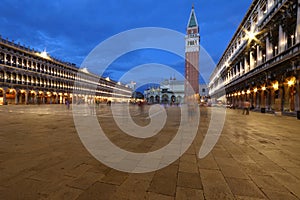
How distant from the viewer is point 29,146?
4.93 metres

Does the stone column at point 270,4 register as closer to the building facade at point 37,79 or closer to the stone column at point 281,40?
the stone column at point 281,40

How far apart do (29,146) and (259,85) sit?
2761cm

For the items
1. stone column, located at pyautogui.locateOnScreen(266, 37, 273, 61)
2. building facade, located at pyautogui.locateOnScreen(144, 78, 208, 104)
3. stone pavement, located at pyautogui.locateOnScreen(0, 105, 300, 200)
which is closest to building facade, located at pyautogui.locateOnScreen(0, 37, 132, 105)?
building facade, located at pyautogui.locateOnScreen(144, 78, 208, 104)

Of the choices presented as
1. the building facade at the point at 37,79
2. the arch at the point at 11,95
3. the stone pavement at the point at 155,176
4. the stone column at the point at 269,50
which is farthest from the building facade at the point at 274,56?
the building facade at the point at 37,79

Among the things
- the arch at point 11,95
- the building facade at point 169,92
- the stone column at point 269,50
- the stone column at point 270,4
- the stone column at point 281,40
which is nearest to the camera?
the stone column at point 281,40

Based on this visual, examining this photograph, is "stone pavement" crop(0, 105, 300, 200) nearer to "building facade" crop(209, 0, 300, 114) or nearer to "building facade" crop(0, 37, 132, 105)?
"building facade" crop(209, 0, 300, 114)

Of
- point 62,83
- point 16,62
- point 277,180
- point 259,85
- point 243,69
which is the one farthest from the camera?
point 62,83

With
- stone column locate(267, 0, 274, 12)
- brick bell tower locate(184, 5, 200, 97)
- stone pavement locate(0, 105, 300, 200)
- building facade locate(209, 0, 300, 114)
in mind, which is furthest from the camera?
brick bell tower locate(184, 5, 200, 97)

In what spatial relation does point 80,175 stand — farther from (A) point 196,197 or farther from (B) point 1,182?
(A) point 196,197

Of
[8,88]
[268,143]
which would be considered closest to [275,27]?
[268,143]

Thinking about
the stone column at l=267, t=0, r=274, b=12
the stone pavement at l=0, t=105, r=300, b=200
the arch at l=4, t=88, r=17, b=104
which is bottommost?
the stone pavement at l=0, t=105, r=300, b=200

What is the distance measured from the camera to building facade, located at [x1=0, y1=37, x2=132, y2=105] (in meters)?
44.2

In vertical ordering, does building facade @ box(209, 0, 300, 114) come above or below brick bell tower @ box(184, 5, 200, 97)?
below

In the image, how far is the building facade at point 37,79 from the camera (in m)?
44.2
